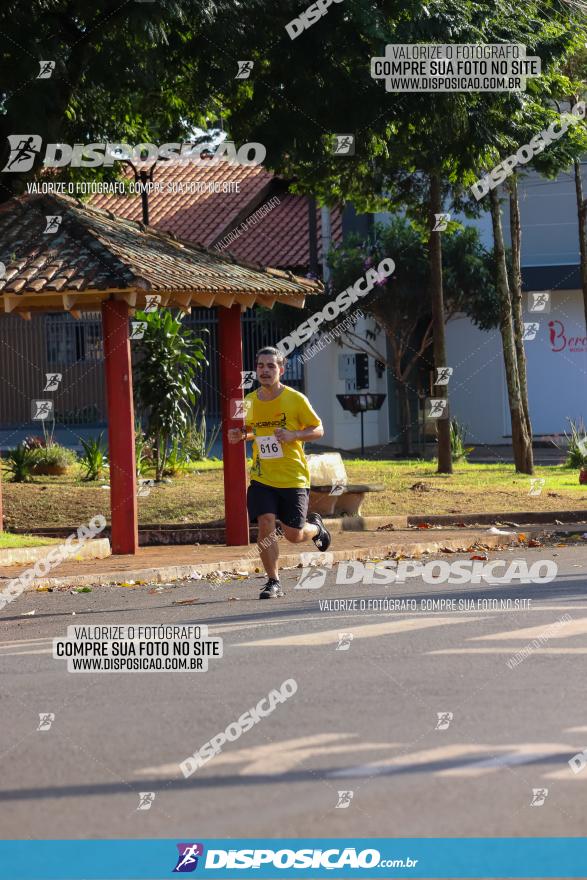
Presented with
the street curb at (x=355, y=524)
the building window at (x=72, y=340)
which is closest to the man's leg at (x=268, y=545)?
the street curb at (x=355, y=524)

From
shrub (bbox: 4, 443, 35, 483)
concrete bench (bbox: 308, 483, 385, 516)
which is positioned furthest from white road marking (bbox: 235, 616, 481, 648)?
shrub (bbox: 4, 443, 35, 483)

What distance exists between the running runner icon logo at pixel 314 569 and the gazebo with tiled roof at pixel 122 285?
63.0 inches

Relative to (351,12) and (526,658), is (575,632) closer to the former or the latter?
(526,658)

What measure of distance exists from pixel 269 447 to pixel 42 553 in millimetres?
4834

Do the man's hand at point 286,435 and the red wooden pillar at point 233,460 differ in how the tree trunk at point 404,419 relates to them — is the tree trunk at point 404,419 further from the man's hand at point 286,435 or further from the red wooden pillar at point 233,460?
the man's hand at point 286,435

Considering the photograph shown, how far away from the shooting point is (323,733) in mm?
6504

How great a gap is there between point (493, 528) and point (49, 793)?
13.1 m

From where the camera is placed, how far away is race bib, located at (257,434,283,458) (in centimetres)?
1223

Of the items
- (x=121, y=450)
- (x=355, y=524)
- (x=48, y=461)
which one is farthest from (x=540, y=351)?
(x=121, y=450)

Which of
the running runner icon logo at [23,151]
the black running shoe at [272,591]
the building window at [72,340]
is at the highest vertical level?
the running runner icon logo at [23,151]

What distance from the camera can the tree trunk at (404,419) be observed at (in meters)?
32.7

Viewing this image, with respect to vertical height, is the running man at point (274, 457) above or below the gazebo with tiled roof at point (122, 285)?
below

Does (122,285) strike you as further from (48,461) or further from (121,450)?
(48,461)

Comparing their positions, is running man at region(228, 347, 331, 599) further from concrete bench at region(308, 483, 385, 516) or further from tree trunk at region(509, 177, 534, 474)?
tree trunk at region(509, 177, 534, 474)
